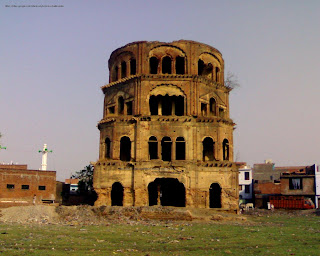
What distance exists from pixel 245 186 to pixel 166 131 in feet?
90.0

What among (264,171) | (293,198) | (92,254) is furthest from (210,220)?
(264,171)

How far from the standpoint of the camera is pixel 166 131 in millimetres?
30391

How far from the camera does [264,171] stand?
6003 centimetres

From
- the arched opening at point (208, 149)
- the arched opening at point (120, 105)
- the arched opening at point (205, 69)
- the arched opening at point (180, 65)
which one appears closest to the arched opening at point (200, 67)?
the arched opening at point (205, 69)

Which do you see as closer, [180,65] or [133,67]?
[133,67]

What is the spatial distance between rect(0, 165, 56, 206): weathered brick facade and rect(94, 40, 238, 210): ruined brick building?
349 inches

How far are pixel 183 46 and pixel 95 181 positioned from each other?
550 inches

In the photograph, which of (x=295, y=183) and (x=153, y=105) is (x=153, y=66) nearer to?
(x=153, y=105)

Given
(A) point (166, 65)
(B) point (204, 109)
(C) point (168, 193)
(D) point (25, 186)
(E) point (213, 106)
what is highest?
(A) point (166, 65)

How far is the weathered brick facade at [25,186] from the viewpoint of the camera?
3653 centimetres

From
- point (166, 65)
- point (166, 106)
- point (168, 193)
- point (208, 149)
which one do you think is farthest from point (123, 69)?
point (168, 193)

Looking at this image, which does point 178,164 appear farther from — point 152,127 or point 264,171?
Answer: point 264,171

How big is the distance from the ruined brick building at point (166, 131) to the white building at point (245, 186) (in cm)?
2125

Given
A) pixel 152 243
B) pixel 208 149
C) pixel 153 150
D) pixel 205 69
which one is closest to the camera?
pixel 152 243
